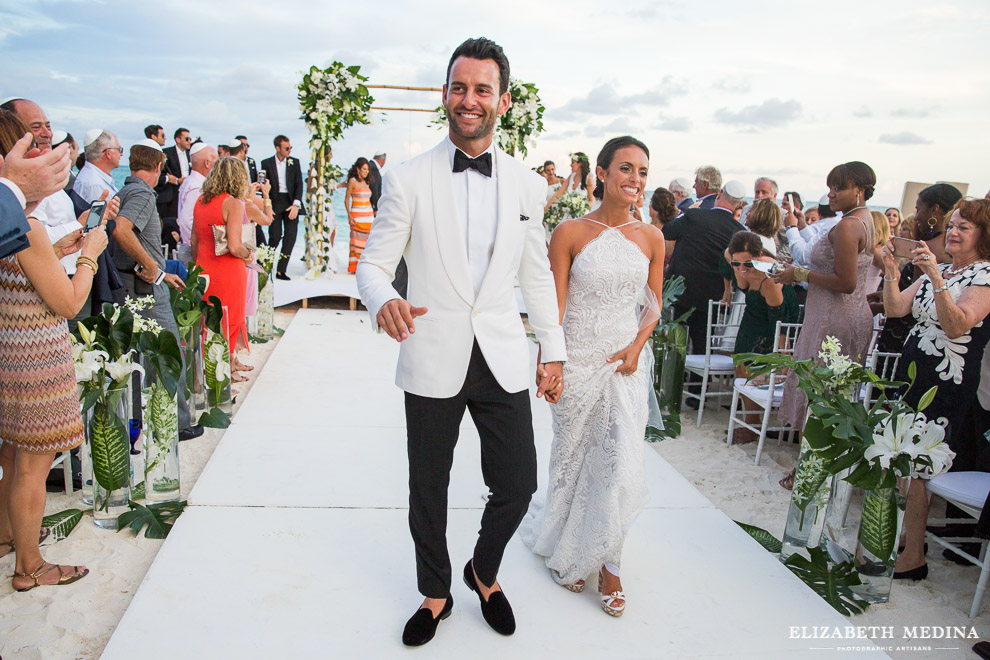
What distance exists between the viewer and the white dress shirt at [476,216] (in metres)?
2.33

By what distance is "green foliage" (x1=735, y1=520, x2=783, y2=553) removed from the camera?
354 centimetres

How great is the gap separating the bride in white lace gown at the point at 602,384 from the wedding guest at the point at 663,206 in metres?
3.84

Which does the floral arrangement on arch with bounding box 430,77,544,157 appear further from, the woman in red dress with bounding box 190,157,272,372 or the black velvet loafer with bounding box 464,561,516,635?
the black velvet loafer with bounding box 464,561,516,635

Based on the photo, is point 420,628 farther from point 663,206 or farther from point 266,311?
point 266,311

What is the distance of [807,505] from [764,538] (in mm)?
353

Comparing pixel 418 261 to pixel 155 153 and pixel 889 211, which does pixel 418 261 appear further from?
pixel 889 211

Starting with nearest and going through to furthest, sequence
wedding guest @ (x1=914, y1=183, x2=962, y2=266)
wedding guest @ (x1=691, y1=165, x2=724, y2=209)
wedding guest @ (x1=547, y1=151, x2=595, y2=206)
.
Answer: wedding guest @ (x1=914, y1=183, x2=962, y2=266)
wedding guest @ (x1=691, y1=165, x2=724, y2=209)
wedding guest @ (x1=547, y1=151, x2=595, y2=206)

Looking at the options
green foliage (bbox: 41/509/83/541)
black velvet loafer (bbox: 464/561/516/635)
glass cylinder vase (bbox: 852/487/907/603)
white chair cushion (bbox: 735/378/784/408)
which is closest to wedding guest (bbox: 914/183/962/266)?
white chair cushion (bbox: 735/378/784/408)

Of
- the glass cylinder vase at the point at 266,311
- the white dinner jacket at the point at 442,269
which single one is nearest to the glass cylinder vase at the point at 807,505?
the white dinner jacket at the point at 442,269

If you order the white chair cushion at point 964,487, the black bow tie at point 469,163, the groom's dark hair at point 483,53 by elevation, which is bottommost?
the white chair cushion at point 964,487

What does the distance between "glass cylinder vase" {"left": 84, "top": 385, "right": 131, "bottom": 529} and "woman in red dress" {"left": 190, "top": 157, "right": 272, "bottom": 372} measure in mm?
1947

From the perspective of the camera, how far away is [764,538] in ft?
11.8

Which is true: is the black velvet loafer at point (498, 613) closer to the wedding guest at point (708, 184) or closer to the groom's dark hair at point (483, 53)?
A: the groom's dark hair at point (483, 53)

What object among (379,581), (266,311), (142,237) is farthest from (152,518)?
(266,311)
